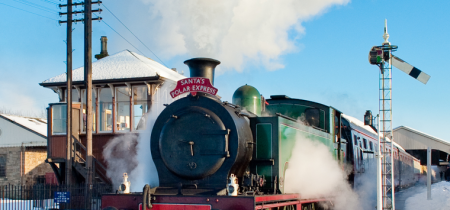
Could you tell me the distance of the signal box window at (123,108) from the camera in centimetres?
1733

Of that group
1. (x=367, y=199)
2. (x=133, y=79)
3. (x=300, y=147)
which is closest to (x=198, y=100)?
(x=300, y=147)

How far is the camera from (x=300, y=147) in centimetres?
870

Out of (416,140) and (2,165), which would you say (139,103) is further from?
(416,140)

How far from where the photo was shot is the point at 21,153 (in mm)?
23094

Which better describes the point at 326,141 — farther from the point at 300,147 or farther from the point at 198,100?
the point at 198,100

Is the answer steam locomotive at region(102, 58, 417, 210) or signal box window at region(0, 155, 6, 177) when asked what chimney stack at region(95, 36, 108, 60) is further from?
steam locomotive at region(102, 58, 417, 210)

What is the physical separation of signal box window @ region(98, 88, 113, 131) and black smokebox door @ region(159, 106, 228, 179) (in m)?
10.2

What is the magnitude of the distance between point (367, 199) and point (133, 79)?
885cm

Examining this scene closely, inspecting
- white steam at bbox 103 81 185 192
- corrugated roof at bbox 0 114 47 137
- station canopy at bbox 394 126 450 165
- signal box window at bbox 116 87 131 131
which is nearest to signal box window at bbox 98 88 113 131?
signal box window at bbox 116 87 131 131

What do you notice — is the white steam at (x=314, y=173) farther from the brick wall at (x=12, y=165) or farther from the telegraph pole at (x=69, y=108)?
the brick wall at (x=12, y=165)

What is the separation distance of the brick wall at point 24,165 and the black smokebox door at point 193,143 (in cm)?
1787

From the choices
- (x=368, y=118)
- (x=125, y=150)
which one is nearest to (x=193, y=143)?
(x=368, y=118)

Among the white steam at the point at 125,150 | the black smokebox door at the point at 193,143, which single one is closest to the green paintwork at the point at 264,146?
the black smokebox door at the point at 193,143

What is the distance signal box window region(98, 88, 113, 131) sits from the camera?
17172mm
